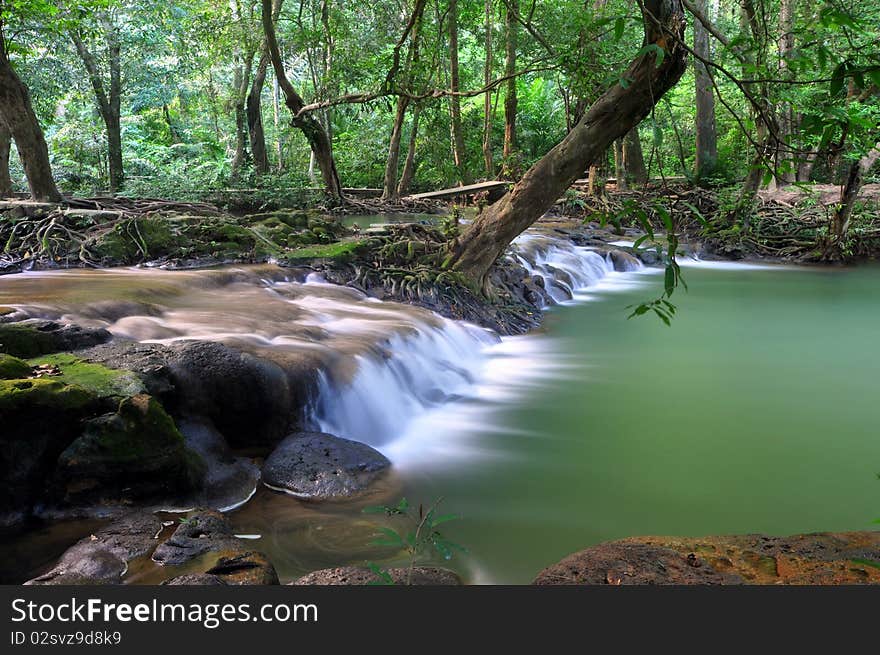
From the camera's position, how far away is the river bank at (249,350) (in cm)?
489

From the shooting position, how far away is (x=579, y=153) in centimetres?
826

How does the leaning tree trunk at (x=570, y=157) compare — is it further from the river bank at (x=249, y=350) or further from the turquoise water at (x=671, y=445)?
the turquoise water at (x=671, y=445)

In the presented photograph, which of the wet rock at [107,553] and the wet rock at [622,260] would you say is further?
the wet rock at [622,260]

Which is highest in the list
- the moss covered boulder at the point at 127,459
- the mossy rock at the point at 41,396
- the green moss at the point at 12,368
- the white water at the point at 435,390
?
the green moss at the point at 12,368

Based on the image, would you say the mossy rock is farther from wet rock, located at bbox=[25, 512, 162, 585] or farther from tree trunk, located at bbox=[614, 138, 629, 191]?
tree trunk, located at bbox=[614, 138, 629, 191]

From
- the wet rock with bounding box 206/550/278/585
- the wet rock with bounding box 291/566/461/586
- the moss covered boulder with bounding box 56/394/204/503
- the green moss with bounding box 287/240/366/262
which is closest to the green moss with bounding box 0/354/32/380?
the moss covered boulder with bounding box 56/394/204/503

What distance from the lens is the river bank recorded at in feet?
16.0

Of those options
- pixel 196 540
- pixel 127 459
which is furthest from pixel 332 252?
pixel 196 540

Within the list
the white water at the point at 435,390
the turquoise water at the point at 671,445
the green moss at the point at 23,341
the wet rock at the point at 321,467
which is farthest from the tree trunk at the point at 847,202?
the green moss at the point at 23,341

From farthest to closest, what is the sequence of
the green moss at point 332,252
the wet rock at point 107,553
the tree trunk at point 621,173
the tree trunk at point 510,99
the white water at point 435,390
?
the tree trunk at point 621,173 < the tree trunk at point 510,99 < the green moss at point 332,252 < the white water at point 435,390 < the wet rock at point 107,553

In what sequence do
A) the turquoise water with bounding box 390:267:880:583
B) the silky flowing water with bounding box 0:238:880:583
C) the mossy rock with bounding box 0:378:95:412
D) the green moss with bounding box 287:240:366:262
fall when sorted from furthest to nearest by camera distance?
the green moss with bounding box 287:240:366:262 → the turquoise water with bounding box 390:267:880:583 → the silky flowing water with bounding box 0:238:880:583 → the mossy rock with bounding box 0:378:95:412

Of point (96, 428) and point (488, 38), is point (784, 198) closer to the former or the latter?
point (488, 38)

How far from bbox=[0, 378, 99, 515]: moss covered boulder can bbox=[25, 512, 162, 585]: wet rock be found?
1.82ft

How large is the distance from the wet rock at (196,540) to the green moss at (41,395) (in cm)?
97
